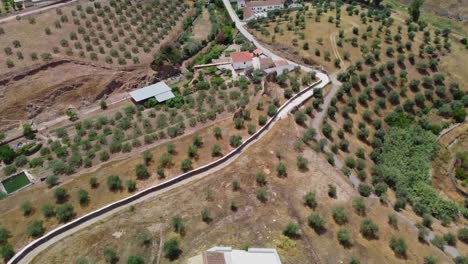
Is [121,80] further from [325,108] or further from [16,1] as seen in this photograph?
[325,108]

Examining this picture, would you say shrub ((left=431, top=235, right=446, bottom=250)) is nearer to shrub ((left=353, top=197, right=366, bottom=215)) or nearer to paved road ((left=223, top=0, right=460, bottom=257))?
paved road ((left=223, top=0, right=460, bottom=257))

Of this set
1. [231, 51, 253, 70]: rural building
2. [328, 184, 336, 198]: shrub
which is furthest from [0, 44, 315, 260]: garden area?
[328, 184, 336, 198]: shrub

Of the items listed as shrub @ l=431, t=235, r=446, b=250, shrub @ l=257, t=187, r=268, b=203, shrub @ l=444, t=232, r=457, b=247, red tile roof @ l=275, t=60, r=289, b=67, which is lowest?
shrub @ l=444, t=232, r=457, b=247

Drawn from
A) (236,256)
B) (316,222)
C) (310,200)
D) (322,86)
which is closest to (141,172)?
(236,256)

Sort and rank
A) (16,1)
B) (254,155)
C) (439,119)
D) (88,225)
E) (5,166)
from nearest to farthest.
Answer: (88,225)
(254,155)
(5,166)
(439,119)
(16,1)

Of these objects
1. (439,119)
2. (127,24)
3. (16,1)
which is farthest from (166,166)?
(16,1)

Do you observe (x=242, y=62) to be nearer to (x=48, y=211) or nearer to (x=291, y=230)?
(x=291, y=230)

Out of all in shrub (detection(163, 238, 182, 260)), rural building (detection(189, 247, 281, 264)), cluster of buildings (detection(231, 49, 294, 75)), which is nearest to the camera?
rural building (detection(189, 247, 281, 264))
